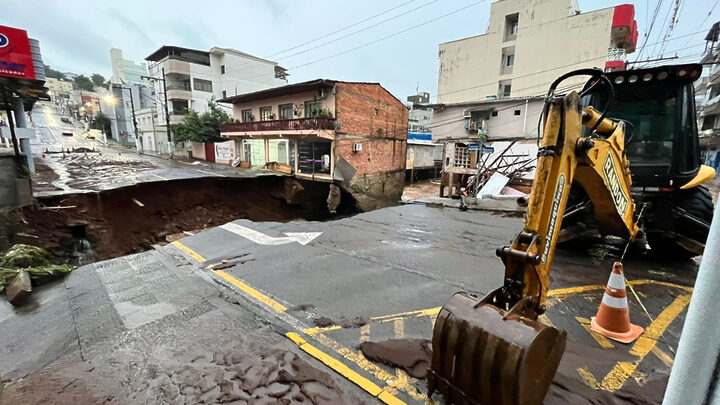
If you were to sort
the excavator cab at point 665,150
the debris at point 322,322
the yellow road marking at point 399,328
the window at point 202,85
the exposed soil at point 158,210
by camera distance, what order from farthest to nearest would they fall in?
the window at point 202,85 → the exposed soil at point 158,210 → the excavator cab at point 665,150 → the debris at point 322,322 → the yellow road marking at point 399,328

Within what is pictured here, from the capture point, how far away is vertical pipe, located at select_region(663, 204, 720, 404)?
2.54 feet

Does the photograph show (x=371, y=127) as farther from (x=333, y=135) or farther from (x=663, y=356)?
(x=663, y=356)

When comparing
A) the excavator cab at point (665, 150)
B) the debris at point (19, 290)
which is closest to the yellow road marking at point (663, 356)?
the excavator cab at point (665, 150)

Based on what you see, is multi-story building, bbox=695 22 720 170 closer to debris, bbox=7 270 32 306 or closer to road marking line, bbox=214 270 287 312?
road marking line, bbox=214 270 287 312

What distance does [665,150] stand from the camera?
445 centimetres

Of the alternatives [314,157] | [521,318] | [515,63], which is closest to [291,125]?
[314,157]

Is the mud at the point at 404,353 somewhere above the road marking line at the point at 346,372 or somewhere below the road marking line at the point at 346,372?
above

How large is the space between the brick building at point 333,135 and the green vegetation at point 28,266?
45.9ft

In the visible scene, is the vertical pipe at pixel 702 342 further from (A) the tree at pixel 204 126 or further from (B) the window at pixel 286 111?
(A) the tree at pixel 204 126

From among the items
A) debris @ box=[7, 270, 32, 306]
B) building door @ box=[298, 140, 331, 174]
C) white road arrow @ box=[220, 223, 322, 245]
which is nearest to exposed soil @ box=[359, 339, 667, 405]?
white road arrow @ box=[220, 223, 322, 245]

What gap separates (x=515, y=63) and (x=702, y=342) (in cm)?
3067

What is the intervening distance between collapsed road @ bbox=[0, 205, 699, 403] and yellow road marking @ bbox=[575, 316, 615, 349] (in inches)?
0.6

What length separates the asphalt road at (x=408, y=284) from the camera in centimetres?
283

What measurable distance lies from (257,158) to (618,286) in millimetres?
24330
